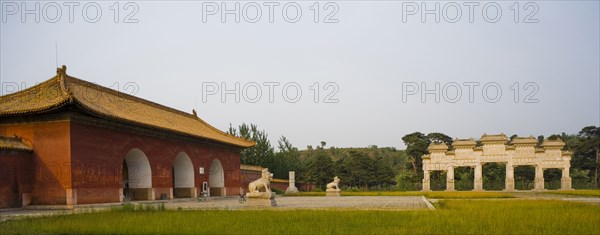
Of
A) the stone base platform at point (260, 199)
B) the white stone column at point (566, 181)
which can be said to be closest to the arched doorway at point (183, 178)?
the stone base platform at point (260, 199)

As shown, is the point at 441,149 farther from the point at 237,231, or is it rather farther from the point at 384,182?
the point at 237,231

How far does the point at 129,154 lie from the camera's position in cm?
2547

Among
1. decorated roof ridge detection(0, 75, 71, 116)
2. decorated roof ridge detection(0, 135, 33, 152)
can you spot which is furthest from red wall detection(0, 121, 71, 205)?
decorated roof ridge detection(0, 75, 71, 116)

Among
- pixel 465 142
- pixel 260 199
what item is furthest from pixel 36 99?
pixel 465 142

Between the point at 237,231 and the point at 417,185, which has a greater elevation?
the point at 237,231

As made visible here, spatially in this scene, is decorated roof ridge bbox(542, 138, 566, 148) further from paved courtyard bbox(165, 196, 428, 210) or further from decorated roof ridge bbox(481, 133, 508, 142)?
paved courtyard bbox(165, 196, 428, 210)

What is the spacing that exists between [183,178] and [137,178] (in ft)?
17.1

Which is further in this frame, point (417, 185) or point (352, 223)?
point (417, 185)

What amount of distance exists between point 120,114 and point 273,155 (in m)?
27.5

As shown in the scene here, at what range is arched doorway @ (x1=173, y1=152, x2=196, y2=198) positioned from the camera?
3073 centimetres

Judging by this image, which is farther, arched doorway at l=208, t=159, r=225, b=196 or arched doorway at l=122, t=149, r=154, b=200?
arched doorway at l=208, t=159, r=225, b=196

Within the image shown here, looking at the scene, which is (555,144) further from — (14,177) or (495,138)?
(14,177)

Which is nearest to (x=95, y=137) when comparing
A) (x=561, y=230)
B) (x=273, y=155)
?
(x=561, y=230)

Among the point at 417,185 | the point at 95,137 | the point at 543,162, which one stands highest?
the point at 95,137
